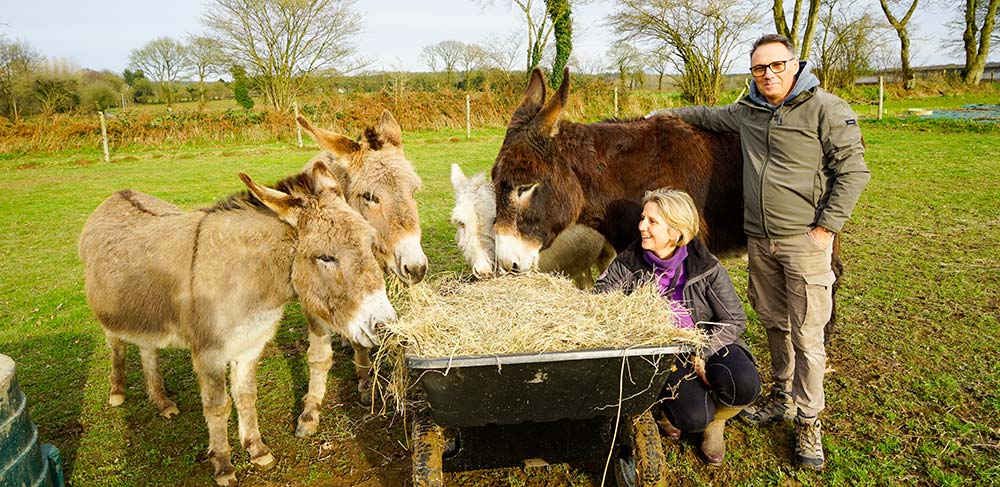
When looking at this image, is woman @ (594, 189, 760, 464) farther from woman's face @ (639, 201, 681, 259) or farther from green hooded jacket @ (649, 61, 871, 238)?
green hooded jacket @ (649, 61, 871, 238)

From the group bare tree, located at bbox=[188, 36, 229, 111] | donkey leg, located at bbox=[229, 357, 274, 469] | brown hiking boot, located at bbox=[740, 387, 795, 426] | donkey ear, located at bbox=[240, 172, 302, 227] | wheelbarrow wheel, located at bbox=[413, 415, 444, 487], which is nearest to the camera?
wheelbarrow wheel, located at bbox=[413, 415, 444, 487]

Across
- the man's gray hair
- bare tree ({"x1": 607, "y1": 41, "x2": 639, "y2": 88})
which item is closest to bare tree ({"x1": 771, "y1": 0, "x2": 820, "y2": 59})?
bare tree ({"x1": 607, "y1": 41, "x2": 639, "y2": 88})

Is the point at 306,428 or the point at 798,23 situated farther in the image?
the point at 798,23

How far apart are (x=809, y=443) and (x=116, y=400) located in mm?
4821

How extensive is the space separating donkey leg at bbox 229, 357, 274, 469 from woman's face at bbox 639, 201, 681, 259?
2462 millimetres

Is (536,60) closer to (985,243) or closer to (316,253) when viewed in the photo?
(985,243)

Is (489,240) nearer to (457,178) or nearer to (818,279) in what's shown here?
(457,178)

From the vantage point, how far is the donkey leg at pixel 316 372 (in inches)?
153

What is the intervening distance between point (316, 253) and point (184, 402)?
2.25 meters

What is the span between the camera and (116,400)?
4293mm

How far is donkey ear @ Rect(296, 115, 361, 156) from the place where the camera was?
3893mm

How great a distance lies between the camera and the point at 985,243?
709cm


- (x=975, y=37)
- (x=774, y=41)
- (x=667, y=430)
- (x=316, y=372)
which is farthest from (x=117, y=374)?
(x=975, y=37)

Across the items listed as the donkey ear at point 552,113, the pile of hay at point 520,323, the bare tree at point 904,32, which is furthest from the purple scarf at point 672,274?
the bare tree at point 904,32
